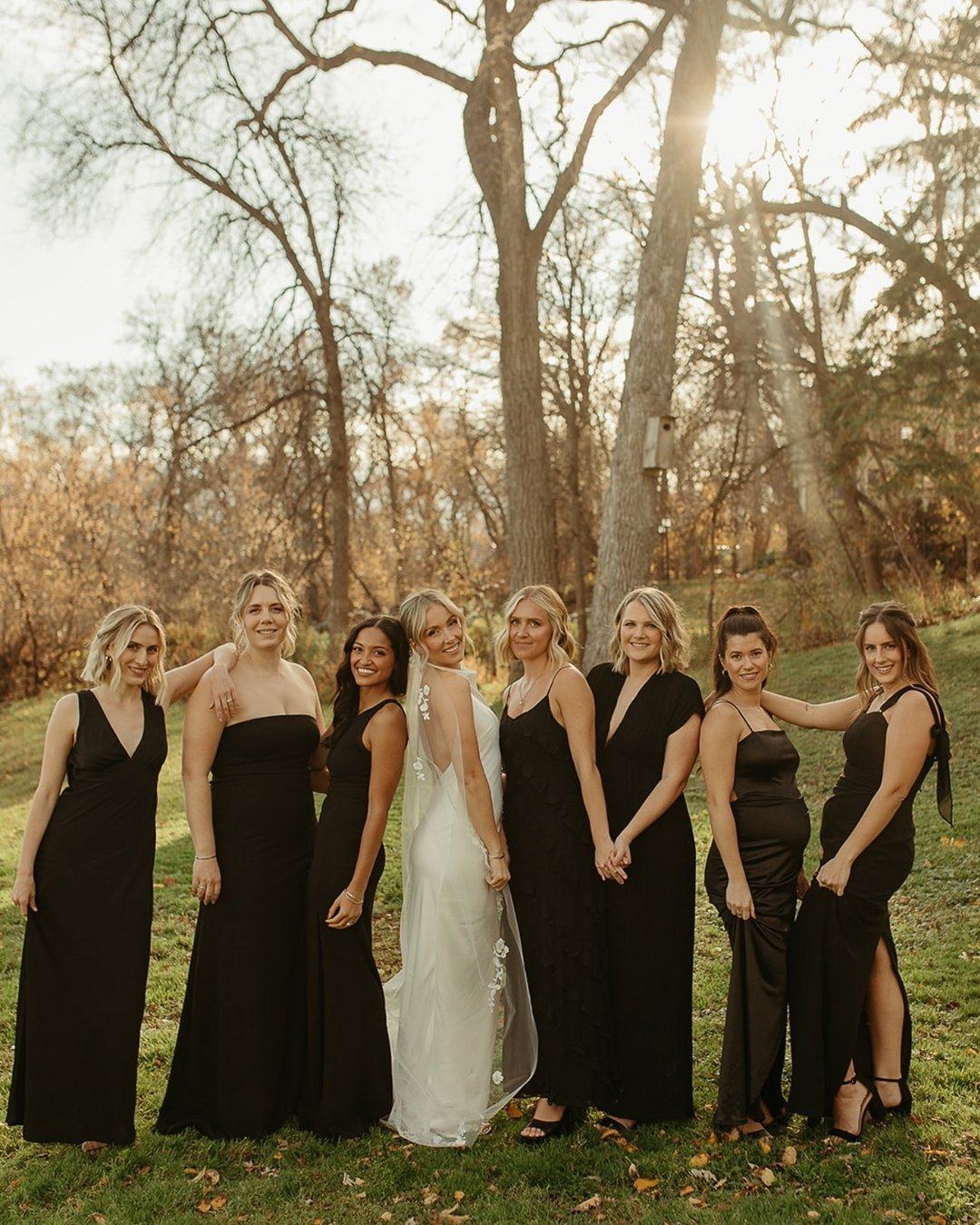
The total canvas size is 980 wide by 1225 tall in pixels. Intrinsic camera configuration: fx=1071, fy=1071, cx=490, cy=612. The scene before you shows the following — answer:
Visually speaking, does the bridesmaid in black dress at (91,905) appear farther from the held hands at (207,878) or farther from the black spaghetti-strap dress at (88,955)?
the held hands at (207,878)

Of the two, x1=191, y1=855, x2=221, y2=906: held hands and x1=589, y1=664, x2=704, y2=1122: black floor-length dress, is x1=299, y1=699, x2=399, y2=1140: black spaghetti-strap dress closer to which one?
x1=191, y1=855, x2=221, y2=906: held hands

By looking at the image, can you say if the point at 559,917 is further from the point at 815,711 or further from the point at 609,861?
the point at 815,711

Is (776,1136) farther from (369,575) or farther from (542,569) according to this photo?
(369,575)

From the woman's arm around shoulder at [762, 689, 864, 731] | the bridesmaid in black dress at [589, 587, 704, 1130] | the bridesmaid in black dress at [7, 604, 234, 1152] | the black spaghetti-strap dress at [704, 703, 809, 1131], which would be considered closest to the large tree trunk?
the woman's arm around shoulder at [762, 689, 864, 731]

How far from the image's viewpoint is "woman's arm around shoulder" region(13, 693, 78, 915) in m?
4.08

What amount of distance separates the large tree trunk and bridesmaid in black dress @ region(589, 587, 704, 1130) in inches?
194

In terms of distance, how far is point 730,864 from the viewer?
397 centimetres

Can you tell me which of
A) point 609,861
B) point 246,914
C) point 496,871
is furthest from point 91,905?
point 609,861

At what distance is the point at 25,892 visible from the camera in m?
4.07

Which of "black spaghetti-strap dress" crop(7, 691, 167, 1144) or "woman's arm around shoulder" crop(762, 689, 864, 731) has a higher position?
"woman's arm around shoulder" crop(762, 689, 864, 731)

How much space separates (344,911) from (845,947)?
1.87 m

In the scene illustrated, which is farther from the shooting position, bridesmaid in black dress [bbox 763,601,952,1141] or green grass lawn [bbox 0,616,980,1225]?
bridesmaid in black dress [bbox 763,601,952,1141]

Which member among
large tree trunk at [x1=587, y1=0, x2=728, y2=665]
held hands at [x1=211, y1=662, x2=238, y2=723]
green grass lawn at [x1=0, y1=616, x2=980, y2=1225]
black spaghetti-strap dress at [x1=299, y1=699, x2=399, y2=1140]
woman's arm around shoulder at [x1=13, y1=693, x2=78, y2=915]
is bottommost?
green grass lawn at [x1=0, y1=616, x2=980, y2=1225]

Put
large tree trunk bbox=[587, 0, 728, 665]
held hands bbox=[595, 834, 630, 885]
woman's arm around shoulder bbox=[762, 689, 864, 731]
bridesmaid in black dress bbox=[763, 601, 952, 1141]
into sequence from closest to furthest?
bridesmaid in black dress bbox=[763, 601, 952, 1141], held hands bbox=[595, 834, 630, 885], woman's arm around shoulder bbox=[762, 689, 864, 731], large tree trunk bbox=[587, 0, 728, 665]
